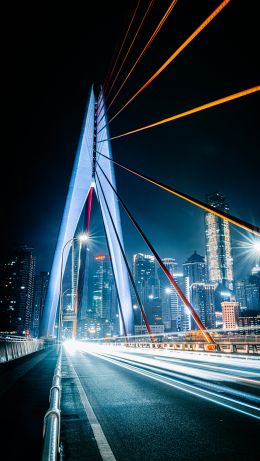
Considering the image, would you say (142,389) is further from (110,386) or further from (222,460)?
(222,460)

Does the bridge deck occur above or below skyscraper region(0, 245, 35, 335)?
below

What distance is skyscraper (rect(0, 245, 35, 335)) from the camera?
124750 millimetres

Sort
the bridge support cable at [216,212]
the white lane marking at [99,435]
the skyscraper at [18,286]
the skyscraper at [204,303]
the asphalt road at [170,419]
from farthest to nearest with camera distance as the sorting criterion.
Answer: the skyscraper at [204,303], the skyscraper at [18,286], the bridge support cable at [216,212], the asphalt road at [170,419], the white lane marking at [99,435]

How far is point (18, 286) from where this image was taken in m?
156

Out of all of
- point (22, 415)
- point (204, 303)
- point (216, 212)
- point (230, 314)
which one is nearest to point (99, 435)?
point (22, 415)

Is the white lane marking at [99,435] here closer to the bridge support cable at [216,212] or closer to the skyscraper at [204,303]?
the bridge support cable at [216,212]

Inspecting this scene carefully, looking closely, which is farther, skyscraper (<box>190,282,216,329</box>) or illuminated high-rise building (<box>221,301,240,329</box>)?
skyscraper (<box>190,282,216,329</box>)

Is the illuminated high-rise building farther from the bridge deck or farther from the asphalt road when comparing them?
the bridge deck

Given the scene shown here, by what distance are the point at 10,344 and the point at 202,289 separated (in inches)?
6919

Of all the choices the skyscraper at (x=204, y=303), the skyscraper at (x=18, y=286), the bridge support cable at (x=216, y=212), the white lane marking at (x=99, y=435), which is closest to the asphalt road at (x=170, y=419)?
the white lane marking at (x=99, y=435)

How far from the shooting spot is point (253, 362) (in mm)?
12977

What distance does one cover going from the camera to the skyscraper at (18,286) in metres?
125

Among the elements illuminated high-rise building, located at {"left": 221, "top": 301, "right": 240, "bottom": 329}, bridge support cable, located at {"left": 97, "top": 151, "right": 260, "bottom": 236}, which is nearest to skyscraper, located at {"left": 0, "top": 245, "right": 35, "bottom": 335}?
illuminated high-rise building, located at {"left": 221, "top": 301, "right": 240, "bottom": 329}

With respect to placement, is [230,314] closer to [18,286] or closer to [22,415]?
[18,286]
